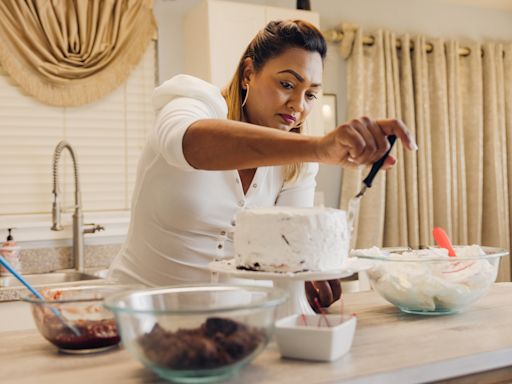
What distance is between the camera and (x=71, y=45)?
2.99 metres

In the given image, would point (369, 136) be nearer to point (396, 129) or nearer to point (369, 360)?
point (396, 129)

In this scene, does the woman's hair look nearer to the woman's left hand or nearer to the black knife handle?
the woman's left hand

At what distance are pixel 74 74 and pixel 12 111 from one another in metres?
0.35

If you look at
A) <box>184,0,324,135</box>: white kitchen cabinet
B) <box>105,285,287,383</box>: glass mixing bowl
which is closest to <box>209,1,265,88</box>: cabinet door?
<box>184,0,324,135</box>: white kitchen cabinet

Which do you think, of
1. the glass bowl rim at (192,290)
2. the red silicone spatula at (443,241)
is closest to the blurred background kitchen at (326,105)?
the red silicone spatula at (443,241)

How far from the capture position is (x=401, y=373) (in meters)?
0.90

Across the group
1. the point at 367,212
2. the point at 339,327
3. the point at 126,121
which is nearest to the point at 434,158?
the point at 367,212

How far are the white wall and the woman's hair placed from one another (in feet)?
5.65

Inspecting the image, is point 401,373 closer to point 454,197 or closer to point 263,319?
point 263,319

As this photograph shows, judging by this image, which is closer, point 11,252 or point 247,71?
point 247,71

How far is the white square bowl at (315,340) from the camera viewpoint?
936mm

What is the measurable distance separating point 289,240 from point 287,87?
58 centimetres

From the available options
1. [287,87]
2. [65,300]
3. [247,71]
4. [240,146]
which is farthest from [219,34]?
[65,300]

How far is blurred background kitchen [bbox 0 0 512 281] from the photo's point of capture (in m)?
2.98
